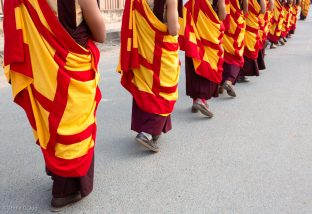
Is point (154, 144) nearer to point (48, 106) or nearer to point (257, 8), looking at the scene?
point (48, 106)

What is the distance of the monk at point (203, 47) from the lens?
3.98 m

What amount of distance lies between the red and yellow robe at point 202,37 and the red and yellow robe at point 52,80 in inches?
70.0

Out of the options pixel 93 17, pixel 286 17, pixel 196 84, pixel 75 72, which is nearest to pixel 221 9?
pixel 196 84

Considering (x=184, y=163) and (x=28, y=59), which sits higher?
(x=28, y=59)

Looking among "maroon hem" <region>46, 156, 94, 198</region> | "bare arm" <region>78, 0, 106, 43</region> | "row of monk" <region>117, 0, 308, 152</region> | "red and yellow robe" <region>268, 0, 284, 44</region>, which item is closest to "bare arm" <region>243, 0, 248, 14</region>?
"row of monk" <region>117, 0, 308, 152</region>

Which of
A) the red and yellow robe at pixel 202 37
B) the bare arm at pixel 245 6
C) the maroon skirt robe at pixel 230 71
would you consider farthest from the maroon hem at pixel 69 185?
the bare arm at pixel 245 6

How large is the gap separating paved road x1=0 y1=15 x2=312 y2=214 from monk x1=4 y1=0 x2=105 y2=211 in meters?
0.41

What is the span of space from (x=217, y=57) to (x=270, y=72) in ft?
9.45

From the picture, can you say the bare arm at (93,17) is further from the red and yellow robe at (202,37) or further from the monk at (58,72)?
the red and yellow robe at (202,37)

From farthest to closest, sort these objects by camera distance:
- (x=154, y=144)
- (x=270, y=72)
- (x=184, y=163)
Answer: (x=270, y=72) → (x=154, y=144) → (x=184, y=163)

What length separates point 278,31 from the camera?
9.27 metres

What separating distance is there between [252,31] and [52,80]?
4.25 meters

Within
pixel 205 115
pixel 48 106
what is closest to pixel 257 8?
pixel 205 115

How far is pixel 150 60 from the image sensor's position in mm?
3141
